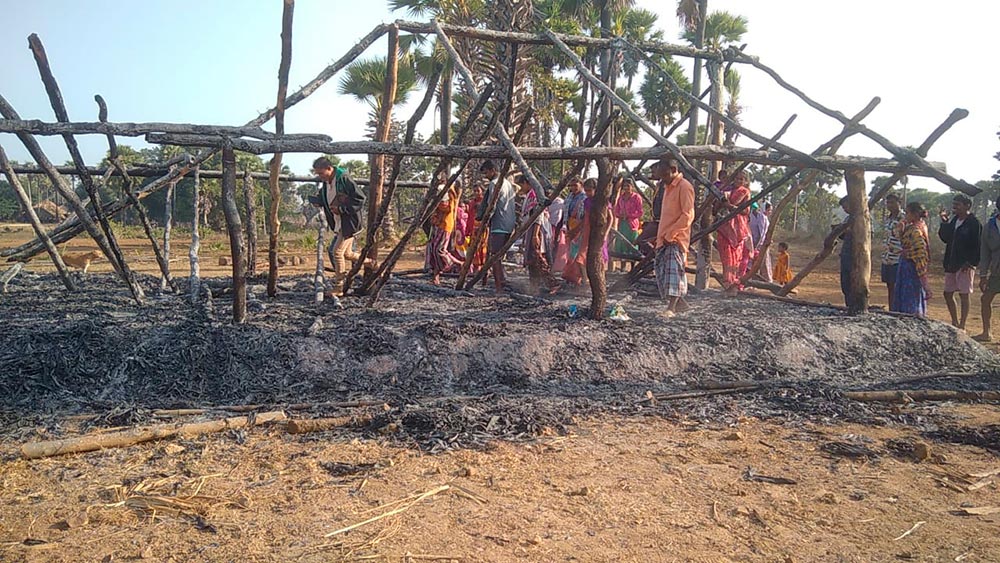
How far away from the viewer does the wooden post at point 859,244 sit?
6691 mm

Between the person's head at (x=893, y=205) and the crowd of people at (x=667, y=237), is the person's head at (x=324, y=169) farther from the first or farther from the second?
the person's head at (x=893, y=205)

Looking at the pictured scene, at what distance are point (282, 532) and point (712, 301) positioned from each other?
247 inches

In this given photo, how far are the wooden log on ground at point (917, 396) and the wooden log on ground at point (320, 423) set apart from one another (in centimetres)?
370

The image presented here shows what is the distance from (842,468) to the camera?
3633 millimetres

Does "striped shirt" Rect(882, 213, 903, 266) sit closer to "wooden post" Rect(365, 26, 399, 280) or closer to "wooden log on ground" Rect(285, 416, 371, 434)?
"wooden post" Rect(365, 26, 399, 280)

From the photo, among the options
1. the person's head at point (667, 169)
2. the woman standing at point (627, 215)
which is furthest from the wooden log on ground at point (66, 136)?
the woman standing at point (627, 215)

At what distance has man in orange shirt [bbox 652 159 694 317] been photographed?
6.41m

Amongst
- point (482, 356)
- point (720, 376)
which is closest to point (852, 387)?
point (720, 376)

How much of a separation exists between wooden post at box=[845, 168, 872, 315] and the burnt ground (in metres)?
0.21

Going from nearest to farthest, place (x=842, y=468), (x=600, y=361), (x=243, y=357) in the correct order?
1. (x=842, y=468)
2. (x=243, y=357)
3. (x=600, y=361)

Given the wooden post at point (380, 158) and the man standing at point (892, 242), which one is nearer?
the wooden post at point (380, 158)

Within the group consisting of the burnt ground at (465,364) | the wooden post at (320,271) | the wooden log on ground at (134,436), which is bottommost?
the wooden log on ground at (134,436)

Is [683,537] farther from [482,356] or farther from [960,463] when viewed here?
[482,356]

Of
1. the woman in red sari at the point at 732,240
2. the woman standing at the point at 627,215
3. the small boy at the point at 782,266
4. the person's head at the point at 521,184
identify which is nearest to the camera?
the woman in red sari at the point at 732,240
